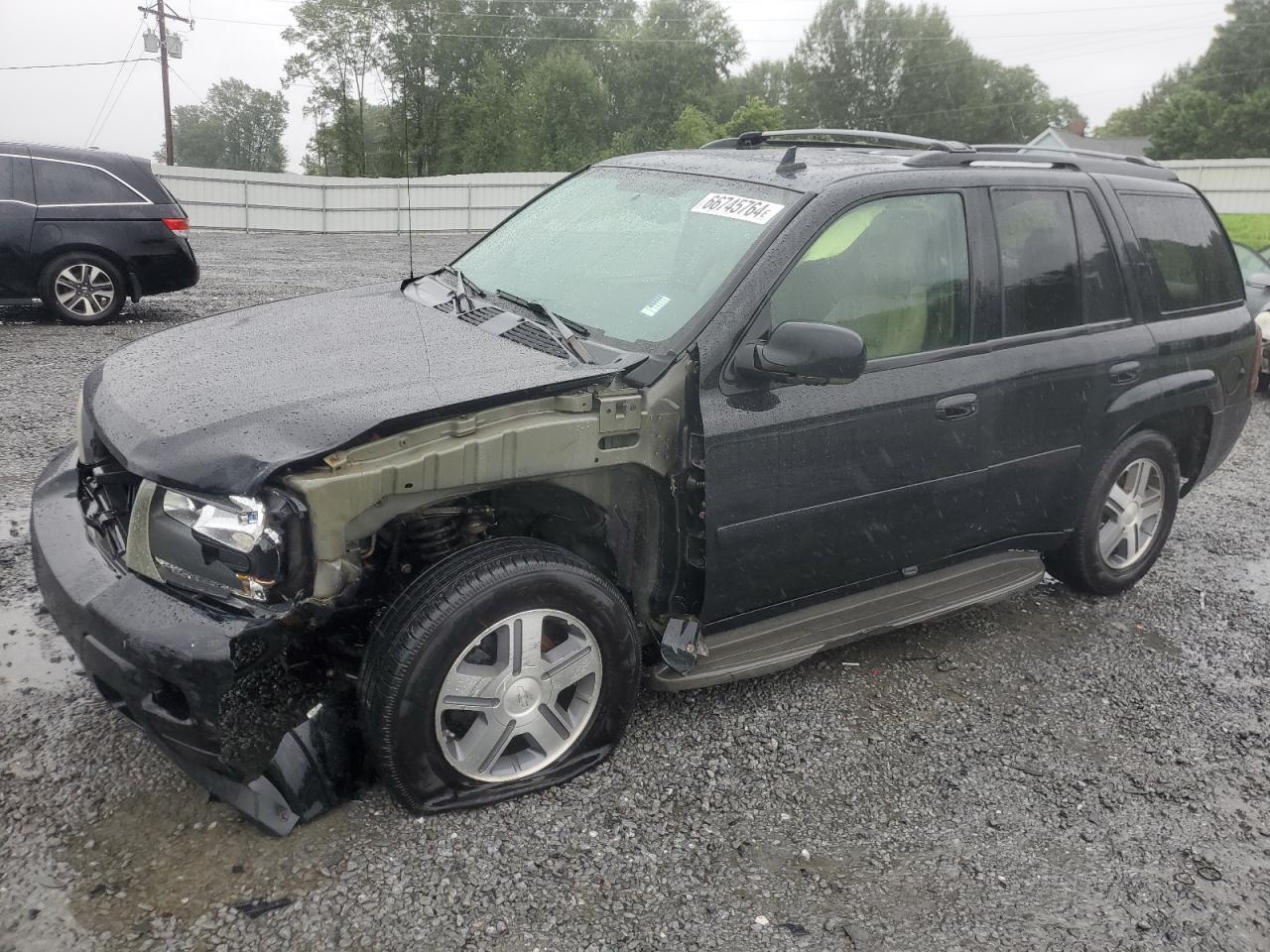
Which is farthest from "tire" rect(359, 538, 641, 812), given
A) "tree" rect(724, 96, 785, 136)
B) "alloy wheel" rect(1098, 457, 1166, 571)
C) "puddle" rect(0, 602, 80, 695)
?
"tree" rect(724, 96, 785, 136)

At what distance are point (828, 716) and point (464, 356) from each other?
177 centimetres

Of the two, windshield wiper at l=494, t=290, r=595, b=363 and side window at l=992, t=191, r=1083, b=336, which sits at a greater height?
side window at l=992, t=191, r=1083, b=336

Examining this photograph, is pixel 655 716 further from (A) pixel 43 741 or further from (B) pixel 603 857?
(A) pixel 43 741

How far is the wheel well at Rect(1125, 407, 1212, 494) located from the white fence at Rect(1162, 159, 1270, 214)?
104ft

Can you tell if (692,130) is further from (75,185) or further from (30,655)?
(30,655)

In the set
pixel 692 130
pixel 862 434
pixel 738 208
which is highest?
pixel 692 130

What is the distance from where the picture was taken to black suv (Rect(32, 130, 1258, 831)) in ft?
8.71

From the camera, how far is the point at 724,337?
10.5ft

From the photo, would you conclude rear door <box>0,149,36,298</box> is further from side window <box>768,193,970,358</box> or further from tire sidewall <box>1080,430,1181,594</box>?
tire sidewall <box>1080,430,1181,594</box>

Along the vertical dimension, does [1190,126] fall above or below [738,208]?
above

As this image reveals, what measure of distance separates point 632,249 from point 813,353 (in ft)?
2.98

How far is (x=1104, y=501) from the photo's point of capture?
14.8 ft

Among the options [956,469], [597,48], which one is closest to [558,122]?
[597,48]

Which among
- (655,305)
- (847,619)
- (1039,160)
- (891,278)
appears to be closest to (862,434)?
(891,278)
